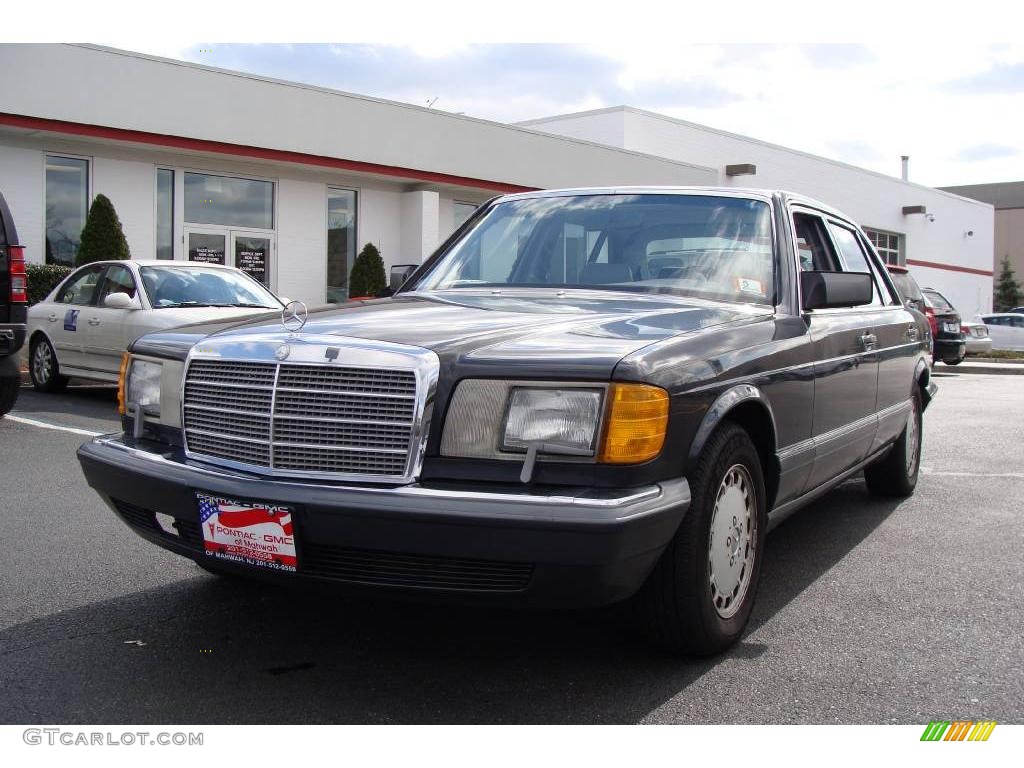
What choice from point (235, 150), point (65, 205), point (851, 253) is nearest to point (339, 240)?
point (235, 150)

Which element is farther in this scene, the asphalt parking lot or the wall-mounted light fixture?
the wall-mounted light fixture

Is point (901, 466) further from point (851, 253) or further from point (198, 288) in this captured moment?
point (198, 288)

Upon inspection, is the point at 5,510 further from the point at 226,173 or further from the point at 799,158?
the point at 799,158

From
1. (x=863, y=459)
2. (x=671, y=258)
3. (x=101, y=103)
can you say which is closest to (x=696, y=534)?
(x=671, y=258)

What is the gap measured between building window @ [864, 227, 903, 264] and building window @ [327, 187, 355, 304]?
84.7ft

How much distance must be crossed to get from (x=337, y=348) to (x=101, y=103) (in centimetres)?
1568

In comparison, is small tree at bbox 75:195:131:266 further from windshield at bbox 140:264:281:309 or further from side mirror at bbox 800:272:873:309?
side mirror at bbox 800:272:873:309

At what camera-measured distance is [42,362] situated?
36.6 ft

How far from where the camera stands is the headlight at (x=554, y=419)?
291 cm

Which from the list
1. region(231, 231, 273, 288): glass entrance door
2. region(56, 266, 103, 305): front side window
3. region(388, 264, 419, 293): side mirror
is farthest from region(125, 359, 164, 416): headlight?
region(231, 231, 273, 288): glass entrance door

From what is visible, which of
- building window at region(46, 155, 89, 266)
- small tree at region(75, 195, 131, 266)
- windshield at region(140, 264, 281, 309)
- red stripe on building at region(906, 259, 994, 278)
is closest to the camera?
windshield at region(140, 264, 281, 309)

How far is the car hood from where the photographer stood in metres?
A: 3.02

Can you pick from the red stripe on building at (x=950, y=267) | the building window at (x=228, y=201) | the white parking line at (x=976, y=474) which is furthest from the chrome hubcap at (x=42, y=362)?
the red stripe on building at (x=950, y=267)

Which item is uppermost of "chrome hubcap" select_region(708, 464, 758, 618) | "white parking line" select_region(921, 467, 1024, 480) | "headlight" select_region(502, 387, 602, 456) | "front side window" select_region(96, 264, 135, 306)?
"front side window" select_region(96, 264, 135, 306)
